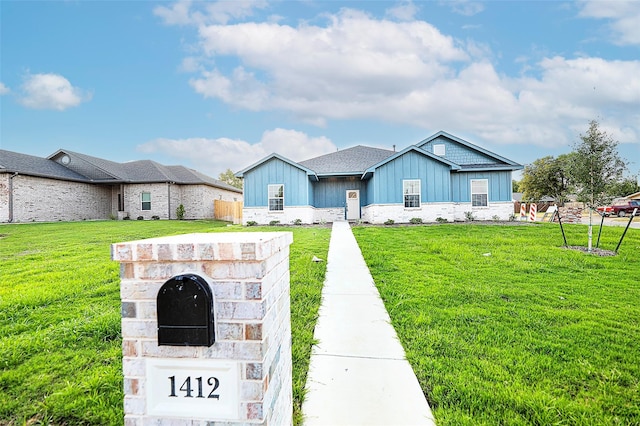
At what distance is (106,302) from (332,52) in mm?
15682

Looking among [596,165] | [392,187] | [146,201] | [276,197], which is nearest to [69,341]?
[596,165]

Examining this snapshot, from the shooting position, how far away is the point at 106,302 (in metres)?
4.15

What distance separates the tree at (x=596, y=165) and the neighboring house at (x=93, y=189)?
77.8 feet

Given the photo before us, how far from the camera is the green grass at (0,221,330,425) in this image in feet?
6.91

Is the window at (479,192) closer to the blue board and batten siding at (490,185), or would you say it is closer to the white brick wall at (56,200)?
the blue board and batten siding at (490,185)

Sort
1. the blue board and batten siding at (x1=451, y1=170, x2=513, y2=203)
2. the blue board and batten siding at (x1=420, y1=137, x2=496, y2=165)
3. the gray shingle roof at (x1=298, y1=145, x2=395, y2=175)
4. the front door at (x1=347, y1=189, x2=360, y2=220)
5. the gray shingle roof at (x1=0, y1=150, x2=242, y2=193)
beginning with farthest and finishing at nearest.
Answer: the front door at (x1=347, y1=189, x2=360, y2=220)
the gray shingle roof at (x1=0, y1=150, x2=242, y2=193)
the gray shingle roof at (x1=298, y1=145, x2=395, y2=175)
the blue board and batten siding at (x1=420, y1=137, x2=496, y2=165)
the blue board and batten siding at (x1=451, y1=170, x2=513, y2=203)

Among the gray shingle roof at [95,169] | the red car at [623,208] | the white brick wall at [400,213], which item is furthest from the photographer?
the red car at [623,208]

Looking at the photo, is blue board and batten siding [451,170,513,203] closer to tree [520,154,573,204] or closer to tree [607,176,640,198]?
tree [607,176,640,198]

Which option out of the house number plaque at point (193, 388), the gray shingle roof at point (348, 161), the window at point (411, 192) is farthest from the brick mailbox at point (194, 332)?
the gray shingle roof at point (348, 161)

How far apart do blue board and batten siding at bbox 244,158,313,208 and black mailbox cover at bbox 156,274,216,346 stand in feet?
52.7

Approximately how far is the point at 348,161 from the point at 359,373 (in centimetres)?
1804

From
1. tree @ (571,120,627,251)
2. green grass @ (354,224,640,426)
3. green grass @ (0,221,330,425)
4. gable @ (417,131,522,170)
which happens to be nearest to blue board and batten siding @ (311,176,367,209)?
gable @ (417,131,522,170)

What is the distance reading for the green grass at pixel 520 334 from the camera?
214 cm

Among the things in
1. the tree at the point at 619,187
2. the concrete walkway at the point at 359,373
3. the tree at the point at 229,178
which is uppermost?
the tree at the point at 229,178
